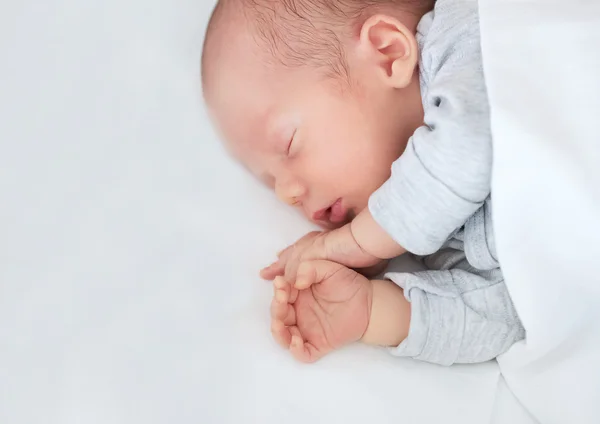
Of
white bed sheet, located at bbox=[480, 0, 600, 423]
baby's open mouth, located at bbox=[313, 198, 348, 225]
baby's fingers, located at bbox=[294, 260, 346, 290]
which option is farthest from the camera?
baby's open mouth, located at bbox=[313, 198, 348, 225]

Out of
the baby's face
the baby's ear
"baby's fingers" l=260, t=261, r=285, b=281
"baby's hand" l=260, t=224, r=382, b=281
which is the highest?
the baby's ear

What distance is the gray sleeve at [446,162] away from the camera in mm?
938

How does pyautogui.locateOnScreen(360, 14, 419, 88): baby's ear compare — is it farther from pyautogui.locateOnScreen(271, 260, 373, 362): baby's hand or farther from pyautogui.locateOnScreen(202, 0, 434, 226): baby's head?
pyautogui.locateOnScreen(271, 260, 373, 362): baby's hand

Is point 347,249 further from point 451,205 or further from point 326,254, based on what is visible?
point 451,205

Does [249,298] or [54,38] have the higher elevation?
[54,38]

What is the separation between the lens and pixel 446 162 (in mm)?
940

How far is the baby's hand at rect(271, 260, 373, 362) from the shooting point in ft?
3.24

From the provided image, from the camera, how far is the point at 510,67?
0.94 meters

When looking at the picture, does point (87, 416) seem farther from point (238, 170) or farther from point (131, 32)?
point (131, 32)

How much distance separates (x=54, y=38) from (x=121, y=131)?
0.75 ft

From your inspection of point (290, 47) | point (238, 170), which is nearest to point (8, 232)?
point (238, 170)

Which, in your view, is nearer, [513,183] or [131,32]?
[513,183]

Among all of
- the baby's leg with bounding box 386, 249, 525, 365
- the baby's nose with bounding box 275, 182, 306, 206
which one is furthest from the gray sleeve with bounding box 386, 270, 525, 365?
the baby's nose with bounding box 275, 182, 306, 206

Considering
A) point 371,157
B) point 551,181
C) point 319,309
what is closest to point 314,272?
point 319,309
